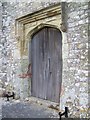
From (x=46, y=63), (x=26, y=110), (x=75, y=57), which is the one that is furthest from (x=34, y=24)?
(x=26, y=110)

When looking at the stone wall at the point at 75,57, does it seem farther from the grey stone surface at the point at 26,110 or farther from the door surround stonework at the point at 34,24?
the grey stone surface at the point at 26,110

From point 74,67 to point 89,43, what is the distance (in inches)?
21.9

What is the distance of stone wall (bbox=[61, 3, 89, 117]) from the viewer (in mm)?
3650

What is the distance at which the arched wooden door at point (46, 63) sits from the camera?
15.3ft

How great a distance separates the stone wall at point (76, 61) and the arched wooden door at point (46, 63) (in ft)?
1.95

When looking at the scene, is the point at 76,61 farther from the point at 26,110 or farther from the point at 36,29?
the point at 36,29

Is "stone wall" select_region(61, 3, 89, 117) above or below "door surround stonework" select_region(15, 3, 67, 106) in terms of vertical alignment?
below

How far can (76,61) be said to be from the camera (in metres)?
3.81

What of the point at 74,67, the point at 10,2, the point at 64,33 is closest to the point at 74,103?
the point at 74,67

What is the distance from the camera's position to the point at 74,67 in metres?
3.85

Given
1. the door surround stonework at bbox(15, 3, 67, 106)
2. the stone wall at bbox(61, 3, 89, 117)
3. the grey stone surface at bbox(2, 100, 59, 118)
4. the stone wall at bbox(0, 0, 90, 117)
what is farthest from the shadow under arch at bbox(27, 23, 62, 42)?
the grey stone surface at bbox(2, 100, 59, 118)

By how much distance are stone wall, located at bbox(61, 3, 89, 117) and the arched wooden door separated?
0.60 meters

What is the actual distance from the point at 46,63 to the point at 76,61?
51.4 inches

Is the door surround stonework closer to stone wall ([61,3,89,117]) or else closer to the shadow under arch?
the shadow under arch
